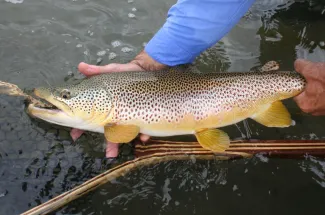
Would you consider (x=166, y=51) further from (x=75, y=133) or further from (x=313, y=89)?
(x=313, y=89)

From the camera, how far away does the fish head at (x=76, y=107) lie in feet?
8.49

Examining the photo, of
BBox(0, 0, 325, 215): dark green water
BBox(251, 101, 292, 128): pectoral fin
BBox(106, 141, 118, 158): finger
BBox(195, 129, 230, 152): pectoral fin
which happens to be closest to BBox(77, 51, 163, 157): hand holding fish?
BBox(106, 141, 118, 158): finger

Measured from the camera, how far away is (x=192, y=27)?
292 cm

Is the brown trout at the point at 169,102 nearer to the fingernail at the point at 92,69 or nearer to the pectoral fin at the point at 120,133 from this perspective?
the pectoral fin at the point at 120,133

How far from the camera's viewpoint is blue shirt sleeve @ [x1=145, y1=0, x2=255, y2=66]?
113 inches

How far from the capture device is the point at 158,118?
2.74 metres

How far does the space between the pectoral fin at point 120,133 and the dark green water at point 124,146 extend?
402mm

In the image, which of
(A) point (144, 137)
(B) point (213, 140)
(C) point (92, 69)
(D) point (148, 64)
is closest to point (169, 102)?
(A) point (144, 137)

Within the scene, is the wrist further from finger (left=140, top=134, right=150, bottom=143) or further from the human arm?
finger (left=140, top=134, right=150, bottom=143)

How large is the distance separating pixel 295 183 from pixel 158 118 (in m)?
1.32

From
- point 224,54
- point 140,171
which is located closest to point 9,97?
point 140,171

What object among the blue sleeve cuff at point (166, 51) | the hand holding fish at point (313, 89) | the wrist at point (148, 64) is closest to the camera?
the hand holding fish at point (313, 89)

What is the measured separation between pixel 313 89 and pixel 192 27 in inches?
41.8

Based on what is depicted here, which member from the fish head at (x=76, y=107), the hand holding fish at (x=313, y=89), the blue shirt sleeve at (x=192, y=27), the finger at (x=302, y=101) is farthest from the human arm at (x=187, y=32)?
the finger at (x=302, y=101)
